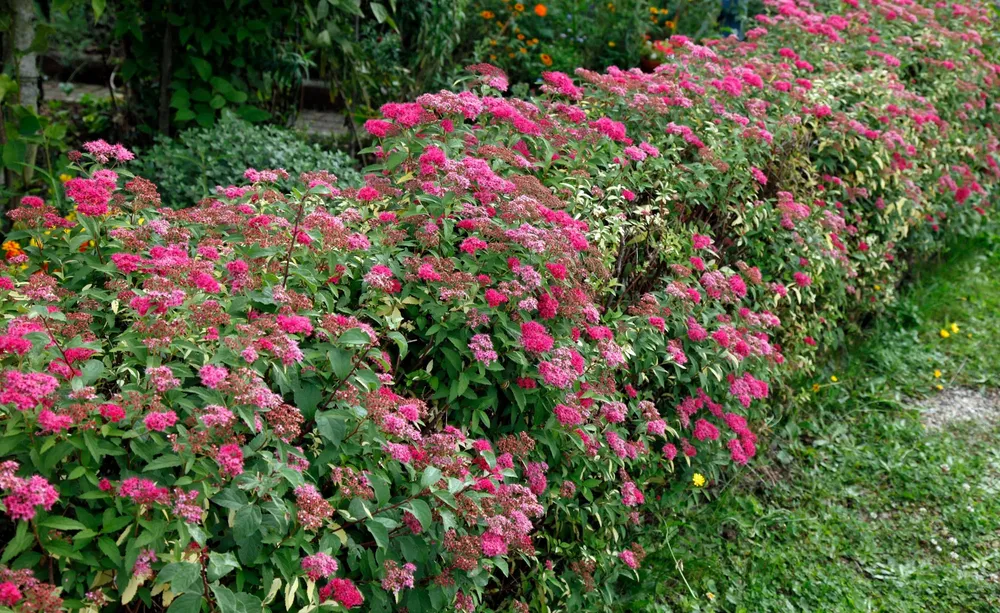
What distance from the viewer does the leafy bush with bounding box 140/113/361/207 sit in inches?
156

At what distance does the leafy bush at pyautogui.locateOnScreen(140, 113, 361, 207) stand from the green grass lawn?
2.07m

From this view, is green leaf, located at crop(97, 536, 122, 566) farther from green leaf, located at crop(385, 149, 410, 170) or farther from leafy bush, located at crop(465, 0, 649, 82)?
leafy bush, located at crop(465, 0, 649, 82)

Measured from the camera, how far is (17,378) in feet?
4.71

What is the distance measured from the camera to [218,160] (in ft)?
13.3

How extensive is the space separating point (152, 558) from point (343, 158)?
3347mm

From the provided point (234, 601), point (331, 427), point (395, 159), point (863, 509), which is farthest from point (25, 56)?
point (863, 509)

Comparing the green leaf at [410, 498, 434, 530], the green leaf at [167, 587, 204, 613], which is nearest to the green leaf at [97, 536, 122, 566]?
the green leaf at [167, 587, 204, 613]

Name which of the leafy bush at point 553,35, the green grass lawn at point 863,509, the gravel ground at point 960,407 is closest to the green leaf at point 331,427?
the green grass lawn at point 863,509

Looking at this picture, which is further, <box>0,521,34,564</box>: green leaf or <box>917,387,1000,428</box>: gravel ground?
<box>917,387,1000,428</box>: gravel ground

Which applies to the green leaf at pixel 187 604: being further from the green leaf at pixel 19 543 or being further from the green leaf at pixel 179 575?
the green leaf at pixel 19 543

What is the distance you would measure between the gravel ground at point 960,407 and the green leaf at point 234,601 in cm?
345

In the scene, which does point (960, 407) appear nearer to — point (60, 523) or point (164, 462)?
point (164, 462)

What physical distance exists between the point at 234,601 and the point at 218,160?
2844mm

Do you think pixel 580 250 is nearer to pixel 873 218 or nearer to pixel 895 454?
pixel 895 454
